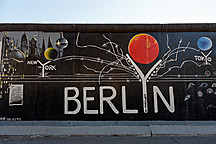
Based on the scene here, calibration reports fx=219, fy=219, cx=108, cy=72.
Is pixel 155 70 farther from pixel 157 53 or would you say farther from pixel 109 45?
pixel 109 45

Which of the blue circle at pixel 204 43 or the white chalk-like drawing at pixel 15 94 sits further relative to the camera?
the blue circle at pixel 204 43

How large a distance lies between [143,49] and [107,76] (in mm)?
1760

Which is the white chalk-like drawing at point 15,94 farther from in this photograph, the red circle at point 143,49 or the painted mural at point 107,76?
the red circle at point 143,49

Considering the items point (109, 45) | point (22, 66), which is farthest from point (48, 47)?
point (109, 45)

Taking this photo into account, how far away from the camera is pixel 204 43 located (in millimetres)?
8555

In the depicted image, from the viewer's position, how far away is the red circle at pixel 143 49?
8453mm

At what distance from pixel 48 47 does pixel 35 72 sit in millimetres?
1084

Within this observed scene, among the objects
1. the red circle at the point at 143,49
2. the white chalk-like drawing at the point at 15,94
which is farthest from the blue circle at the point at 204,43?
the white chalk-like drawing at the point at 15,94

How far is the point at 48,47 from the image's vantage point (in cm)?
850

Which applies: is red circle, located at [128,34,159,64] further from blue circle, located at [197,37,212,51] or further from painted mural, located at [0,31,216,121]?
blue circle, located at [197,37,212,51]

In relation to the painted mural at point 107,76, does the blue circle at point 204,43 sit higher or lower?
higher

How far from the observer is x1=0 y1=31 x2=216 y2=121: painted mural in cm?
810

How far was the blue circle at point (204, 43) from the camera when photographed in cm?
852

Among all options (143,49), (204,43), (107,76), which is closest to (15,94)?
(107,76)
